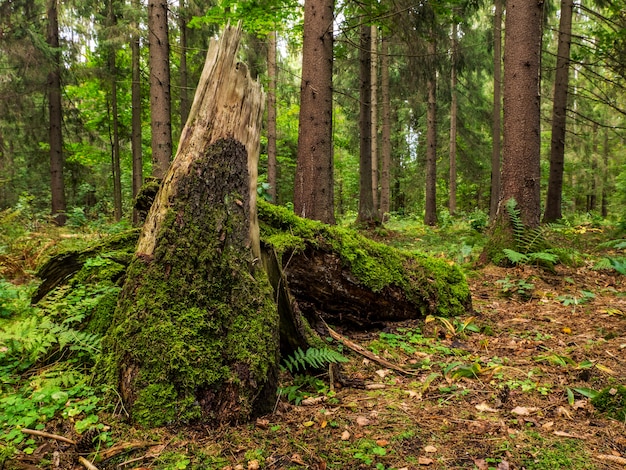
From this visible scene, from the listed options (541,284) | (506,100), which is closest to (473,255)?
(541,284)

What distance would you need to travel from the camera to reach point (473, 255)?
24.7 ft

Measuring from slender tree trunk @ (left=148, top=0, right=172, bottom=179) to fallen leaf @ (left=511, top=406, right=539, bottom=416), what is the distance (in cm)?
807

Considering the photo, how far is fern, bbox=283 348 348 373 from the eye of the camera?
117 inches

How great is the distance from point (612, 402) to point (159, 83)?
9.50 meters

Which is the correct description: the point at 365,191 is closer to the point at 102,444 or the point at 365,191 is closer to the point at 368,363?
the point at 368,363

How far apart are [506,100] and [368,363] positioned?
5.27 metres

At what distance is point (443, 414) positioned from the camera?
8.65 feet

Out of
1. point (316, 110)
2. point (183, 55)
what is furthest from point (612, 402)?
point (183, 55)

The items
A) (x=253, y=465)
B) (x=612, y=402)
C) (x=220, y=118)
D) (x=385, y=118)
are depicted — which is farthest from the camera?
(x=385, y=118)

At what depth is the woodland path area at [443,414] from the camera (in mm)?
2082

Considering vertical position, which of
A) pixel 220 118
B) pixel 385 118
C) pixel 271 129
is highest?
pixel 385 118

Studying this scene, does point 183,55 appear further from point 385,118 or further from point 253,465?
point 253,465

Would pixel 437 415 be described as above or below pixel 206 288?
below

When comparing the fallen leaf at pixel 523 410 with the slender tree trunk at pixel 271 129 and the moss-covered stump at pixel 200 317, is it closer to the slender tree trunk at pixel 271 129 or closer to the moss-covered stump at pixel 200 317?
the moss-covered stump at pixel 200 317
